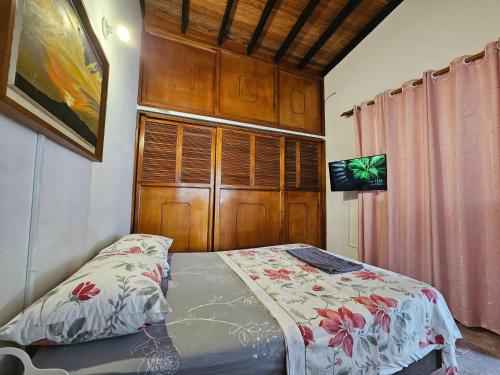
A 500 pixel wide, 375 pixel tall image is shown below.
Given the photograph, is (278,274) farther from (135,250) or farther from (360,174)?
(360,174)

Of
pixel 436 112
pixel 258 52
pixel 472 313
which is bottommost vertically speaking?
pixel 472 313

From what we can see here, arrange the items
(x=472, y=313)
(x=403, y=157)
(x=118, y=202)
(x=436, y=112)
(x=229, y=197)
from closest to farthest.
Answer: (x=472, y=313), (x=118, y=202), (x=436, y=112), (x=403, y=157), (x=229, y=197)

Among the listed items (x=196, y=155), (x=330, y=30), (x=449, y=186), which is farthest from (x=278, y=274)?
(x=330, y=30)

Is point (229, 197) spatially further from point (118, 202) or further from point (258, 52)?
point (258, 52)

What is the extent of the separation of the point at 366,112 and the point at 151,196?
2.93 metres

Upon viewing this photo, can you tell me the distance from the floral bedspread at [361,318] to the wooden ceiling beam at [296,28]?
9.17 feet

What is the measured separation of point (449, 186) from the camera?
6.20 feet

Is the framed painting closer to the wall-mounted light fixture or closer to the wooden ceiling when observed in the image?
the wall-mounted light fixture

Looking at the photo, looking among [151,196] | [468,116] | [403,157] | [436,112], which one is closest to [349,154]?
[403,157]

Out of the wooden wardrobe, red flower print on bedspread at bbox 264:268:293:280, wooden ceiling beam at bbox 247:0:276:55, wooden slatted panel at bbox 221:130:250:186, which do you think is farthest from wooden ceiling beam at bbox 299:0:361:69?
red flower print on bedspread at bbox 264:268:293:280

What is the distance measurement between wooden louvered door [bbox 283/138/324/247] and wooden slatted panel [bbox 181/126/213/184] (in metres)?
1.21

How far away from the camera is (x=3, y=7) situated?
584 millimetres

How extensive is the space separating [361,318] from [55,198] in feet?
4.84

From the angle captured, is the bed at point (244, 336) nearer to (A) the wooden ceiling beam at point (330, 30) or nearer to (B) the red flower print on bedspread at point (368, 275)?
(B) the red flower print on bedspread at point (368, 275)
